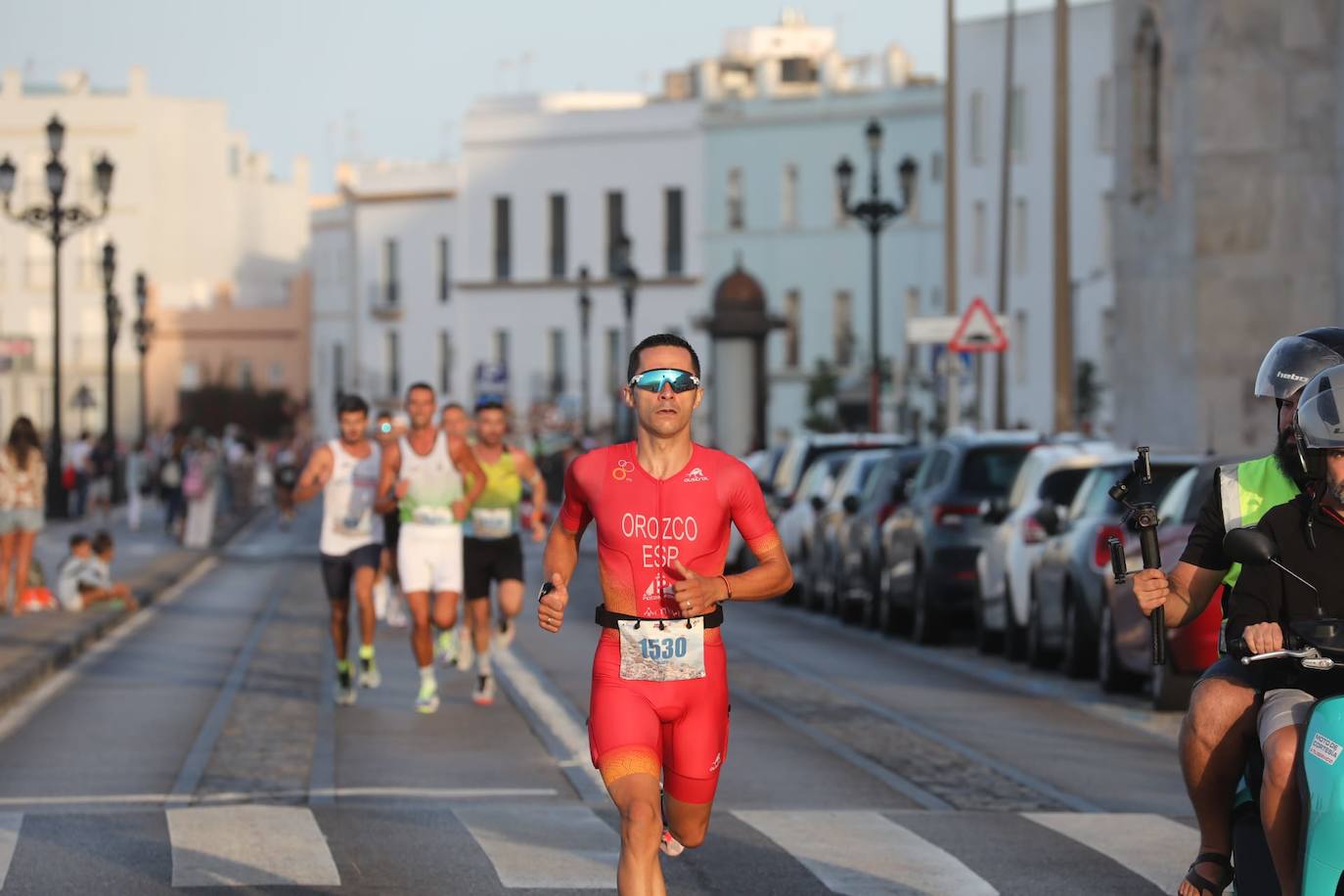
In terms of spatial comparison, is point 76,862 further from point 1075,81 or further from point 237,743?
point 1075,81

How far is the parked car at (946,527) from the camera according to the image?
24.2 meters

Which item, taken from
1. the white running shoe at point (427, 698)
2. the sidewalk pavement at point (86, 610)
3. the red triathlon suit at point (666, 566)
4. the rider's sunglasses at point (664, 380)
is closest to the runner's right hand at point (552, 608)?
the red triathlon suit at point (666, 566)

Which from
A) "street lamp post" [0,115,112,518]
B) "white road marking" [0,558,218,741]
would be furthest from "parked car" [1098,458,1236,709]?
"street lamp post" [0,115,112,518]

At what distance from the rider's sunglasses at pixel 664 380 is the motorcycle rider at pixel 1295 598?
1.69m

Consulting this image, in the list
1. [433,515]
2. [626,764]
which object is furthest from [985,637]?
[626,764]

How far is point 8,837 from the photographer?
1152 cm

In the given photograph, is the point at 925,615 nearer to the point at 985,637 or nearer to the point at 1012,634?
the point at 985,637

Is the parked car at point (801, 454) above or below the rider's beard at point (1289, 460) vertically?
below

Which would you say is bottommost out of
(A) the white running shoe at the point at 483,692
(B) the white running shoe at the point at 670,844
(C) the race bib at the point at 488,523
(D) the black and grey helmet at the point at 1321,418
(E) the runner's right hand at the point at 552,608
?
(A) the white running shoe at the point at 483,692

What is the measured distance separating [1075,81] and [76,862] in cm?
6089

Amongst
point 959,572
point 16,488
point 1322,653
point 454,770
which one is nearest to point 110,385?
point 16,488

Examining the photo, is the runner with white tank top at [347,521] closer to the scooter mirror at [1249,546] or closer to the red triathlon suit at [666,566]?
the red triathlon suit at [666,566]

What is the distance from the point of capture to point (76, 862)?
10828 mm

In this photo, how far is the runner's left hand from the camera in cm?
806
